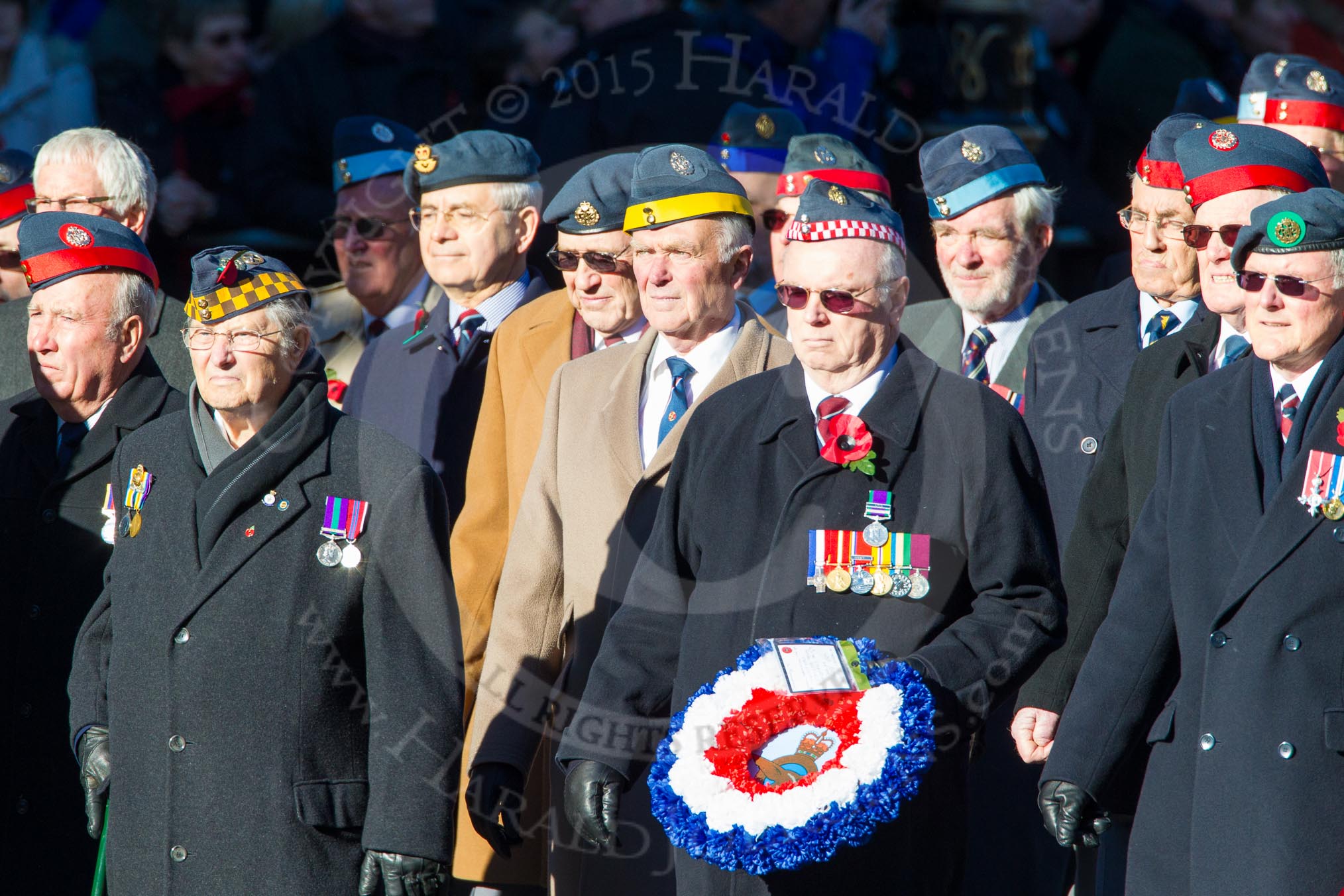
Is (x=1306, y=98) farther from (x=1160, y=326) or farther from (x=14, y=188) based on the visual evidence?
(x=14, y=188)

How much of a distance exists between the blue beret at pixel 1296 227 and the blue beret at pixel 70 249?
10.8 feet

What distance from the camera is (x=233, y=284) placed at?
15.5 ft

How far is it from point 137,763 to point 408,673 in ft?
2.38

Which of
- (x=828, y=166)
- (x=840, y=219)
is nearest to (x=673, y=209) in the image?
(x=840, y=219)

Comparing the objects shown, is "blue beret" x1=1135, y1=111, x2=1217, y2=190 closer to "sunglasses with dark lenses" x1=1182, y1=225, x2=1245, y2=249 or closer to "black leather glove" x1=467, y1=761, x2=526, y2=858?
"sunglasses with dark lenses" x1=1182, y1=225, x2=1245, y2=249

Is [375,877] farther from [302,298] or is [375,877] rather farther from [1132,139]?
[1132,139]

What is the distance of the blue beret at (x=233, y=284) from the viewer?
4676mm

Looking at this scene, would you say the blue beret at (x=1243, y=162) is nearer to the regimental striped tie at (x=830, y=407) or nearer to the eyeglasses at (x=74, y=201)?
the regimental striped tie at (x=830, y=407)

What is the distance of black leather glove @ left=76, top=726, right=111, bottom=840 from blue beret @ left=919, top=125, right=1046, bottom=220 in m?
3.16

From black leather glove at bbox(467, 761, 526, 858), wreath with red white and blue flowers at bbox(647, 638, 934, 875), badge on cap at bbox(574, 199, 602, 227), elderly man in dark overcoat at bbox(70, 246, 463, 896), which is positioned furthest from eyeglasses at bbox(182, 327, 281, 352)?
wreath with red white and blue flowers at bbox(647, 638, 934, 875)

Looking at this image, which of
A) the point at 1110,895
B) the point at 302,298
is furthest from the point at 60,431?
the point at 1110,895

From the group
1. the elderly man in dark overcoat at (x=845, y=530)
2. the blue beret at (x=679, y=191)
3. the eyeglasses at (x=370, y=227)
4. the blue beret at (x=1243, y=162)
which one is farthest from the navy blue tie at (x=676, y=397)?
the eyeglasses at (x=370, y=227)

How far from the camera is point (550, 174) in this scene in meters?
7.21

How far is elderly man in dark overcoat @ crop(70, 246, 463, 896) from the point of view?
14.7 ft
